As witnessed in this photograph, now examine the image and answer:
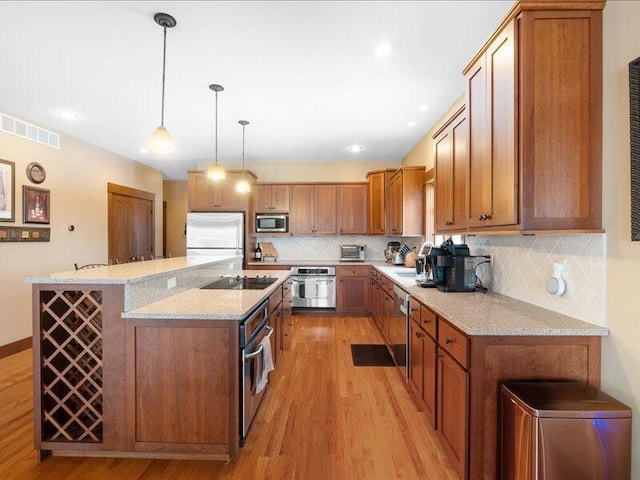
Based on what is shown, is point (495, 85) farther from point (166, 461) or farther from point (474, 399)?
point (166, 461)

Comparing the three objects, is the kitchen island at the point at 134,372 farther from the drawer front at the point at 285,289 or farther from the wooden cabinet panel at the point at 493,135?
the wooden cabinet panel at the point at 493,135

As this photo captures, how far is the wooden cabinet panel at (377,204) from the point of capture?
5.07 metres

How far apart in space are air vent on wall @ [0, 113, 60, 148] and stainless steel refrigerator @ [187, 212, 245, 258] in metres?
1.92

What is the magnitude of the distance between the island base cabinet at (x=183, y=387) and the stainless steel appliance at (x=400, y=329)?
1479 millimetres

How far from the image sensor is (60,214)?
4242 mm

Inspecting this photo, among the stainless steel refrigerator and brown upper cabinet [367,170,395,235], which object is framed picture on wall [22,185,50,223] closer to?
the stainless steel refrigerator

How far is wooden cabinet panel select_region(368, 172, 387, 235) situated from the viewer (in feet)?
16.6

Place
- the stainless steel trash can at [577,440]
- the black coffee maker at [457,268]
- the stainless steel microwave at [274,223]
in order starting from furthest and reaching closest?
→ 1. the stainless steel microwave at [274,223]
2. the black coffee maker at [457,268]
3. the stainless steel trash can at [577,440]

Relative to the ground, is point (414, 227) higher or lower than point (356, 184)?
lower

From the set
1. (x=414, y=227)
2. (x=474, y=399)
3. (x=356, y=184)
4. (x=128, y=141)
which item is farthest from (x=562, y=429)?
(x=128, y=141)

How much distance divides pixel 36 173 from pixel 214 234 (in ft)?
7.50

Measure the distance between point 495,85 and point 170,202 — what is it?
7488 millimetres

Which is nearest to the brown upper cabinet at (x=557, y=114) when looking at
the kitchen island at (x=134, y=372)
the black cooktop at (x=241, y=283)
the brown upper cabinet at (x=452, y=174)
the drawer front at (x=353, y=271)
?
the brown upper cabinet at (x=452, y=174)

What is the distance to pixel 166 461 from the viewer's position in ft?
6.17
